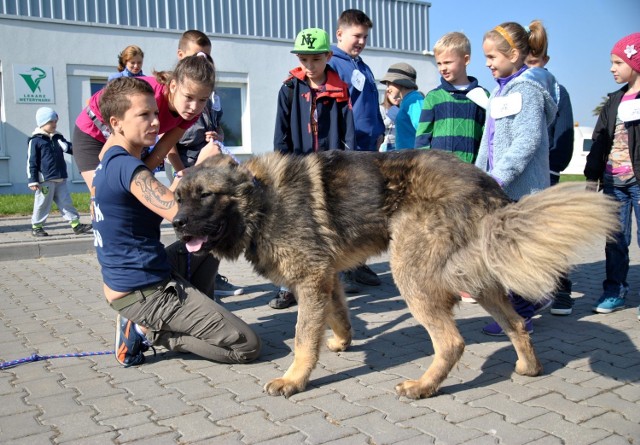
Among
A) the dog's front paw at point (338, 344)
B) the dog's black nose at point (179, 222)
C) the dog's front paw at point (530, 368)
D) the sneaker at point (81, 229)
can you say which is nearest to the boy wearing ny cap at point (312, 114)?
the dog's front paw at point (338, 344)

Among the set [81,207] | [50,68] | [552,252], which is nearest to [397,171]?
[552,252]

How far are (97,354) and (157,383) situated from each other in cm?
80

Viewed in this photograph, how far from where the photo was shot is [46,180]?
10.1m

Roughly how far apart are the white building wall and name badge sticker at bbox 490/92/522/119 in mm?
11733

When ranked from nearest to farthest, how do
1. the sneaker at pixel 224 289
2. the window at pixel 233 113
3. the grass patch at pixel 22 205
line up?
the sneaker at pixel 224 289, the grass patch at pixel 22 205, the window at pixel 233 113

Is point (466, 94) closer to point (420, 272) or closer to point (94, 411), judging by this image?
point (420, 272)

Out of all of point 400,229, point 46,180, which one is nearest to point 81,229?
point 46,180

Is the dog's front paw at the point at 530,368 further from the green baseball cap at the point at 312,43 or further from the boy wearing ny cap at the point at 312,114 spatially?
the green baseball cap at the point at 312,43

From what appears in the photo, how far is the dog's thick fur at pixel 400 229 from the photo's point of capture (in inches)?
136

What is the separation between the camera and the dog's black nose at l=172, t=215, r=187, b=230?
11.7 ft

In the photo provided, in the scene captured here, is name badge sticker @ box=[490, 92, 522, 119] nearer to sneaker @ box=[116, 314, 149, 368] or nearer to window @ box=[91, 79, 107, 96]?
sneaker @ box=[116, 314, 149, 368]

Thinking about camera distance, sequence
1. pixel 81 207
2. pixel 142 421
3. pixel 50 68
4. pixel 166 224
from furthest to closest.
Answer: pixel 50 68
pixel 81 207
pixel 166 224
pixel 142 421

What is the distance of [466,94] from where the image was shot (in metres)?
5.23

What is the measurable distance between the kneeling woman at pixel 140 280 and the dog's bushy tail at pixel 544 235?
183 cm
